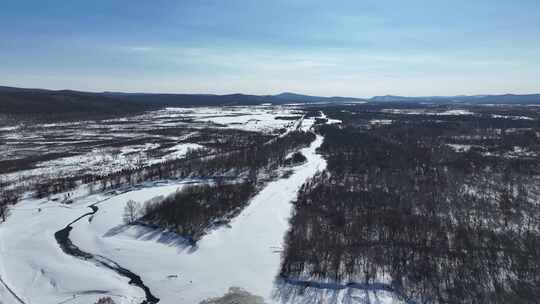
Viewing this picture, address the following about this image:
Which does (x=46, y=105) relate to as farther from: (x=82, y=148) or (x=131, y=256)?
(x=131, y=256)

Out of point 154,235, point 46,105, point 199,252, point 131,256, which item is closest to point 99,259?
point 131,256

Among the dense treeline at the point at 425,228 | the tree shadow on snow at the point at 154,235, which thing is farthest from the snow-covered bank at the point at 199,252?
the dense treeline at the point at 425,228

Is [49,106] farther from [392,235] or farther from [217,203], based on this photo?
[392,235]

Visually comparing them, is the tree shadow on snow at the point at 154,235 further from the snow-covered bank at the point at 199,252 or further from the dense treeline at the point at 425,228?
the dense treeline at the point at 425,228

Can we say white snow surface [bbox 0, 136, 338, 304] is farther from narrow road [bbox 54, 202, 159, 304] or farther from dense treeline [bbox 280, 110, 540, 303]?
dense treeline [bbox 280, 110, 540, 303]

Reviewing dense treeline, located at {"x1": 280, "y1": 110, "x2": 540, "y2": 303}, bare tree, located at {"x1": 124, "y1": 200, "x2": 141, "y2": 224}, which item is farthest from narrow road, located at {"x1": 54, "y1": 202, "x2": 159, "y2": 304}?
dense treeline, located at {"x1": 280, "y1": 110, "x2": 540, "y2": 303}
